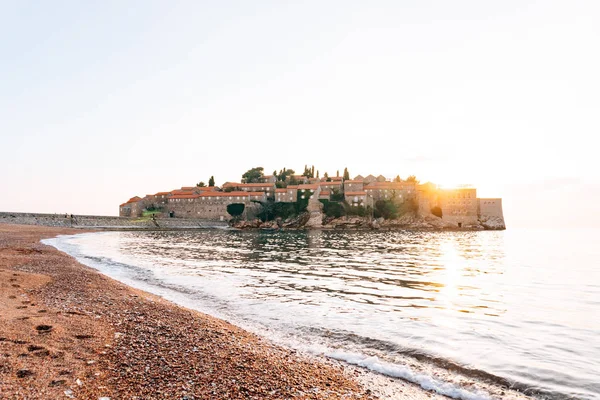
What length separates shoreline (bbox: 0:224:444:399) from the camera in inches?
231

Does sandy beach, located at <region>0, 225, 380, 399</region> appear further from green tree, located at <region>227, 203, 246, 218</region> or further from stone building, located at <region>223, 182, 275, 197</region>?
stone building, located at <region>223, 182, 275, 197</region>

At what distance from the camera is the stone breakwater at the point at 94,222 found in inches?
3280

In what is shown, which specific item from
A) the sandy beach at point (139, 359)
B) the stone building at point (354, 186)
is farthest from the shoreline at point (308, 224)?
the sandy beach at point (139, 359)

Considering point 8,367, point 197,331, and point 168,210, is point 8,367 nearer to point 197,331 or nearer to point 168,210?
point 197,331

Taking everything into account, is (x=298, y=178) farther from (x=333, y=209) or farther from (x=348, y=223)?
(x=348, y=223)

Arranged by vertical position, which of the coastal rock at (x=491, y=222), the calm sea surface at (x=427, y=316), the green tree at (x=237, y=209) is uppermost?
the green tree at (x=237, y=209)

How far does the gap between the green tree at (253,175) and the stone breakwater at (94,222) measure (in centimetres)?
3400

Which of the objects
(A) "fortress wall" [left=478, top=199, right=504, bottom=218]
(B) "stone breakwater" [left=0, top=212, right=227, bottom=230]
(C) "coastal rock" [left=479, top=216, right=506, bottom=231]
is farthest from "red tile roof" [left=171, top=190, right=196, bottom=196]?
(C) "coastal rock" [left=479, top=216, right=506, bottom=231]

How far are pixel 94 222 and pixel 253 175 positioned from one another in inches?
2813

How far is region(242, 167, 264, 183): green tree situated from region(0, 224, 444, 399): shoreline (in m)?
144

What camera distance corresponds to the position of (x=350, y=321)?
12.4m

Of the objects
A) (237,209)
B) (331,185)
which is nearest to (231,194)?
(237,209)

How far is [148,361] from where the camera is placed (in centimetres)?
707

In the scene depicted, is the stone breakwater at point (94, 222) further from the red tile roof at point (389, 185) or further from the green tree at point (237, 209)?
the red tile roof at point (389, 185)
